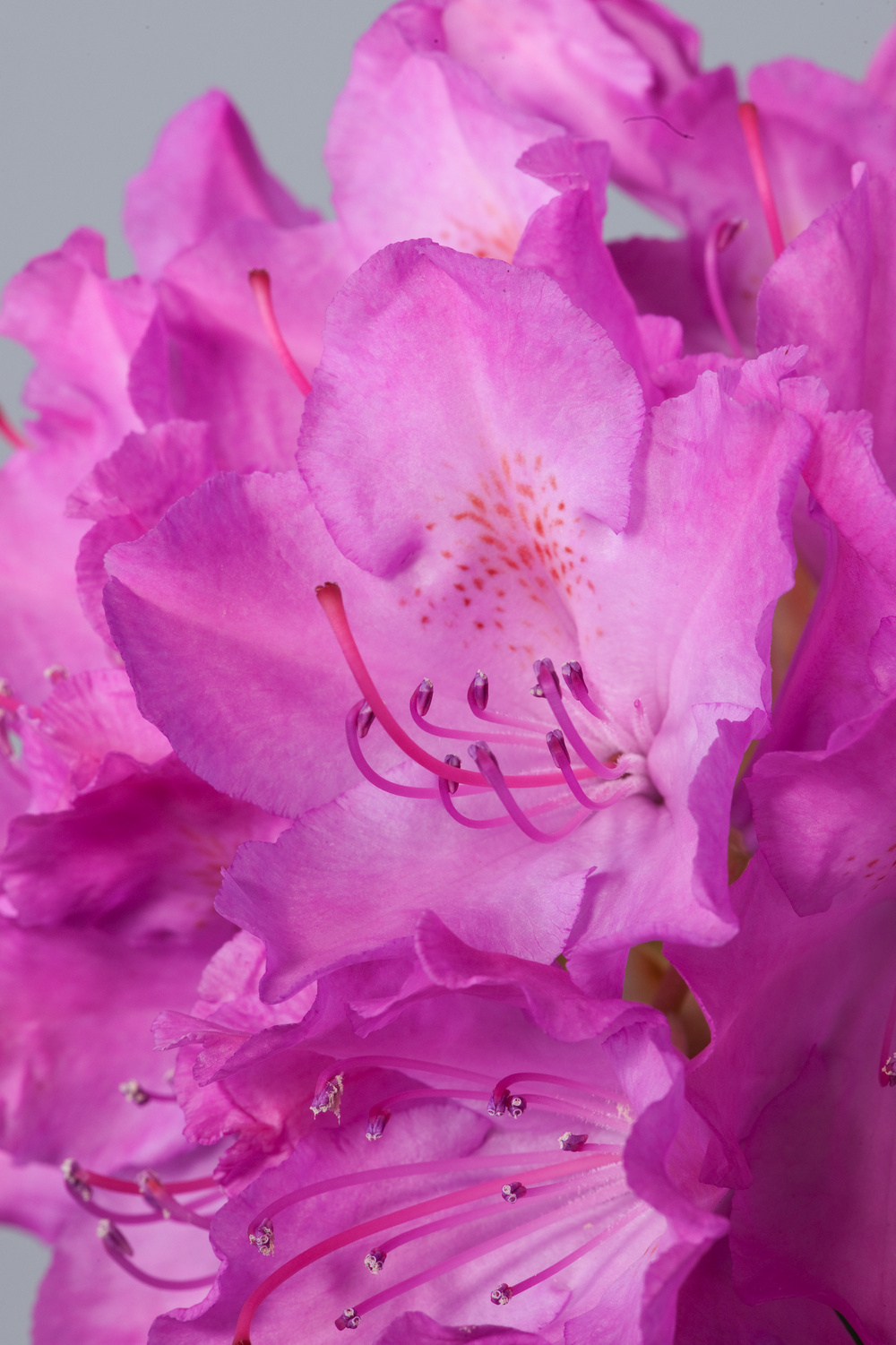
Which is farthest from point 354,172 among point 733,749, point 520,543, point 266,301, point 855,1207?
point 855,1207

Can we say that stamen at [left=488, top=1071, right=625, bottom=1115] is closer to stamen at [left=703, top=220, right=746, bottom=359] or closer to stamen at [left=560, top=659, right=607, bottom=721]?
stamen at [left=560, top=659, right=607, bottom=721]

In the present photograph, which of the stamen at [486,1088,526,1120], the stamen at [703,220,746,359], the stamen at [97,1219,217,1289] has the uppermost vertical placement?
the stamen at [703,220,746,359]

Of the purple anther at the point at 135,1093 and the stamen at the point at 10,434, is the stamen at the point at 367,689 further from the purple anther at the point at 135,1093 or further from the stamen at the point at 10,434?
the stamen at the point at 10,434

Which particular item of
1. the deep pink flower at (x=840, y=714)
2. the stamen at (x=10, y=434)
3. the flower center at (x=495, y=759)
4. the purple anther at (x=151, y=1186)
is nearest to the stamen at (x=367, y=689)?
the flower center at (x=495, y=759)

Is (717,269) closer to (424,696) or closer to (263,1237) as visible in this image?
(424,696)

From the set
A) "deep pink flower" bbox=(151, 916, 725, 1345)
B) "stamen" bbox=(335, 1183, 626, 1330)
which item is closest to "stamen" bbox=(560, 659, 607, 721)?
"deep pink flower" bbox=(151, 916, 725, 1345)

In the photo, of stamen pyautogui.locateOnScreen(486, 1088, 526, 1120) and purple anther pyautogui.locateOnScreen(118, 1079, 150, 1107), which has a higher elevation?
stamen pyautogui.locateOnScreen(486, 1088, 526, 1120)

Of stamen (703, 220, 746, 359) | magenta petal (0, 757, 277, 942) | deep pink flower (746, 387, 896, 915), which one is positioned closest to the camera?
deep pink flower (746, 387, 896, 915)
